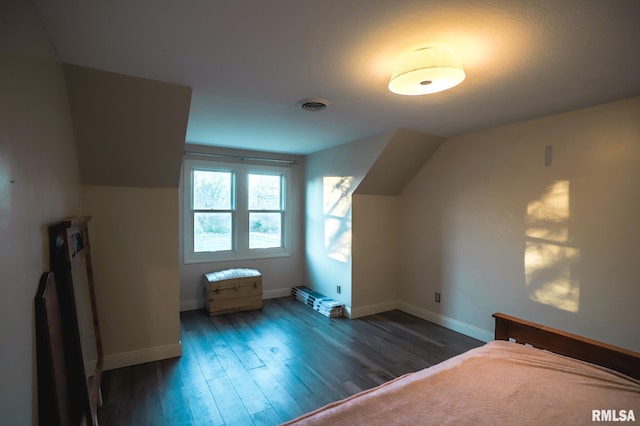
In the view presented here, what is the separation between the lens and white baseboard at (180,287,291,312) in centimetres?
429

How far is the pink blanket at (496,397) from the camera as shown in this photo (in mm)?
1239

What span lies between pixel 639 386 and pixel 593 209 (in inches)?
64.2

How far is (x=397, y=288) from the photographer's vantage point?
177 inches

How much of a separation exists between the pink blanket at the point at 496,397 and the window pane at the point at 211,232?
3614mm

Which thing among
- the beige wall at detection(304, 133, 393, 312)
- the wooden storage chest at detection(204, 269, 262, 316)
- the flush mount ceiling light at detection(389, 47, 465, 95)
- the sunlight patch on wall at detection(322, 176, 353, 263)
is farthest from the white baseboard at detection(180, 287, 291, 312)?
the flush mount ceiling light at detection(389, 47, 465, 95)

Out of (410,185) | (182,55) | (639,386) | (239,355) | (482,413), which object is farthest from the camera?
(410,185)

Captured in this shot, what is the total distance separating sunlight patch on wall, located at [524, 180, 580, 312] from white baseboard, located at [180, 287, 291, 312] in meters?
3.33


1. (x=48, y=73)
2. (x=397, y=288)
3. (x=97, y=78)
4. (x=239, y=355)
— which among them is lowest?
(x=239, y=355)

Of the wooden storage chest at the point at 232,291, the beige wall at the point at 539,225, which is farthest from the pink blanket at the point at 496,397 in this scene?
the wooden storage chest at the point at 232,291

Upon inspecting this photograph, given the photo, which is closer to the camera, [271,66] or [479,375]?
[479,375]

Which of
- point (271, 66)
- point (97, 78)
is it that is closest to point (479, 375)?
point (271, 66)

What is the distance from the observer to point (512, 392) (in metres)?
1.41

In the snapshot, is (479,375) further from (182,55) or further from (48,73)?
(48,73)

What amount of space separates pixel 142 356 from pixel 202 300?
154 centimetres
